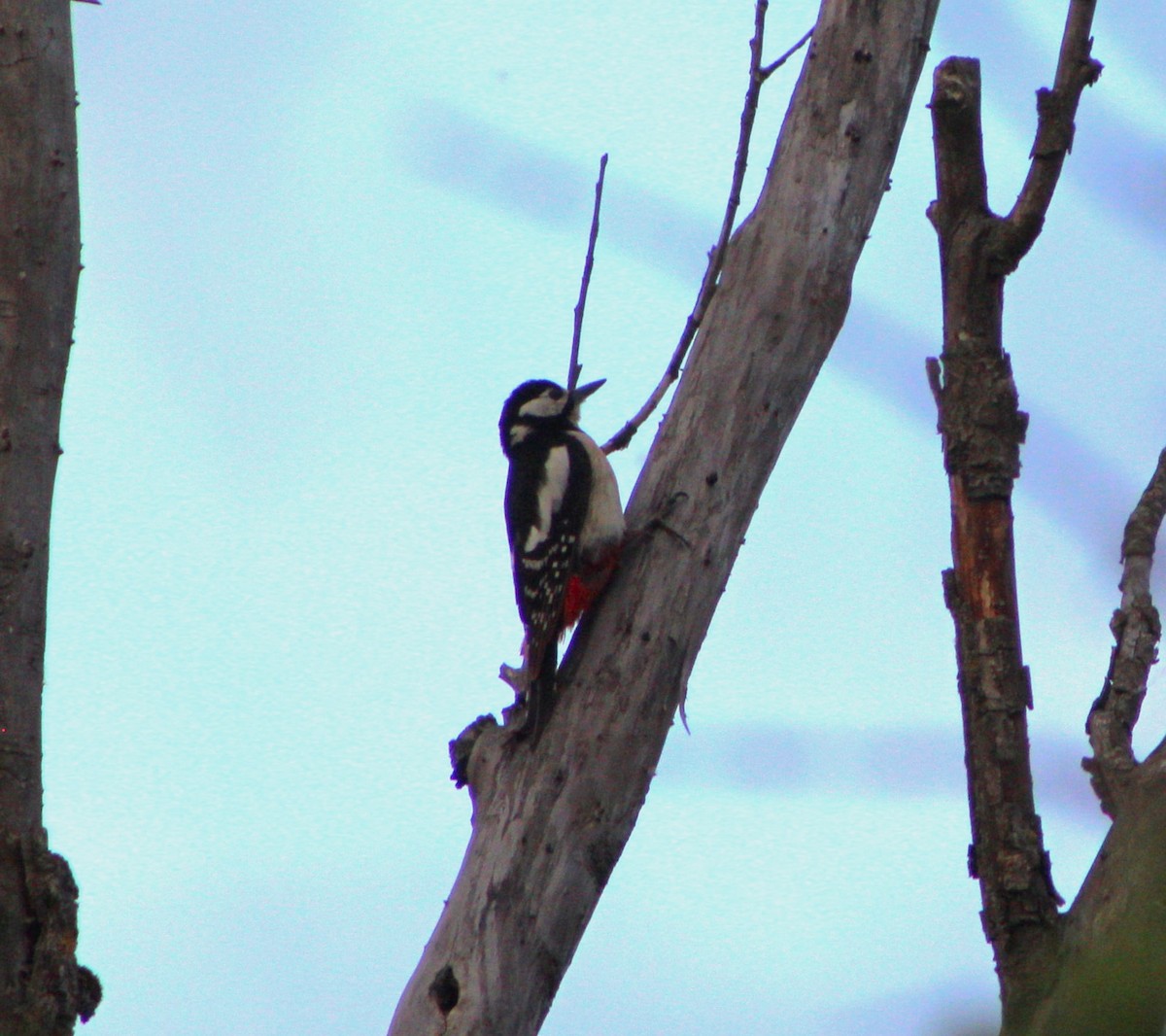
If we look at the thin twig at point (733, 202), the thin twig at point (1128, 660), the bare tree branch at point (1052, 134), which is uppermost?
the thin twig at point (733, 202)

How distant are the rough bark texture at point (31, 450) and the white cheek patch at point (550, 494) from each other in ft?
5.74

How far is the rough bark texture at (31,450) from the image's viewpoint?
2.37 metres

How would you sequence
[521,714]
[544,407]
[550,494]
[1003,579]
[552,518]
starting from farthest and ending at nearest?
[544,407] → [550,494] → [552,518] → [521,714] → [1003,579]

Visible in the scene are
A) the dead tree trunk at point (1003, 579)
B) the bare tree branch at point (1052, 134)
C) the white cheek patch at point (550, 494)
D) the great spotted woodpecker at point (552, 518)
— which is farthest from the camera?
the white cheek patch at point (550, 494)

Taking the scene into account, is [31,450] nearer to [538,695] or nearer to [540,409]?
[538,695]

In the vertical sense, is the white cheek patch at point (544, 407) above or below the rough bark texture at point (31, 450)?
above

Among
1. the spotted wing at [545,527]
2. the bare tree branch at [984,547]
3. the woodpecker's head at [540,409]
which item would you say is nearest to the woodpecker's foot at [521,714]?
the spotted wing at [545,527]

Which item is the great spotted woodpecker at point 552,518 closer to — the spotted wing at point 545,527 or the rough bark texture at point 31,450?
the spotted wing at point 545,527

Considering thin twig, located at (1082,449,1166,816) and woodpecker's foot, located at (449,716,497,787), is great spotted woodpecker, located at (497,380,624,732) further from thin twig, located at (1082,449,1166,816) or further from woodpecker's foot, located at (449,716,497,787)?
thin twig, located at (1082,449,1166,816)

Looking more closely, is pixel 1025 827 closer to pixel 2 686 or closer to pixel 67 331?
pixel 2 686

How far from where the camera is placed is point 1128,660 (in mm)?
2289

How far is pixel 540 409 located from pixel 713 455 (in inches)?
63.4

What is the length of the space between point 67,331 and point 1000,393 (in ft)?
5.72

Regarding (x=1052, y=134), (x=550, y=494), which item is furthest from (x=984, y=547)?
(x=550, y=494)
